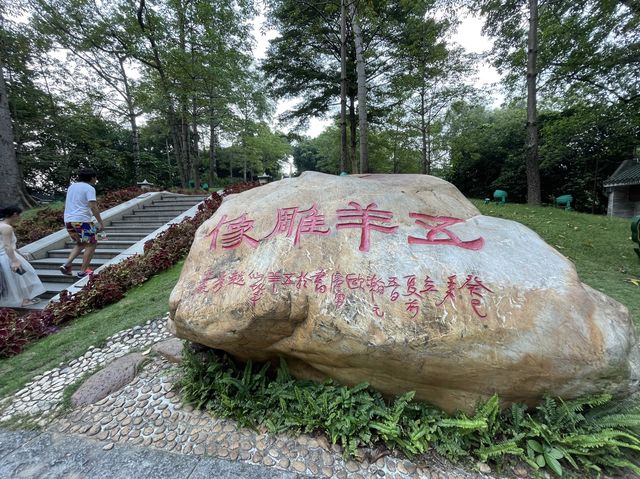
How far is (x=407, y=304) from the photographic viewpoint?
2008mm

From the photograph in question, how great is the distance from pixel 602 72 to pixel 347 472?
1406 cm

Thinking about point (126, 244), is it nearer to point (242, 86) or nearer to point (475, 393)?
point (475, 393)

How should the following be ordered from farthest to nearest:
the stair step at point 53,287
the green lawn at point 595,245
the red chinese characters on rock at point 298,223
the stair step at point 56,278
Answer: the stair step at point 56,278, the stair step at point 53,287, the green lawn at point 595,245, the red chinese characters on rock at point 298,223

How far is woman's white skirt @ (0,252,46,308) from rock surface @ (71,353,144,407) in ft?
10.7

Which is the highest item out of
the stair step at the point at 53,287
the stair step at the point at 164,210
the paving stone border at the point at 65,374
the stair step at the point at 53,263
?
the stair step at the point at 164,210

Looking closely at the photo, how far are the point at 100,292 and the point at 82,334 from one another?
1106 millimetres

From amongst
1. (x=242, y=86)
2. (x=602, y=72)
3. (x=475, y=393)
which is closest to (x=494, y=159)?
(x=602, y=72)

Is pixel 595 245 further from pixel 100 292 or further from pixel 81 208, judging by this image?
pixel 81 208

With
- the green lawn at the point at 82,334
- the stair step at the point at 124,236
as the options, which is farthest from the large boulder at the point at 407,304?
the stair step at the point at 124,236

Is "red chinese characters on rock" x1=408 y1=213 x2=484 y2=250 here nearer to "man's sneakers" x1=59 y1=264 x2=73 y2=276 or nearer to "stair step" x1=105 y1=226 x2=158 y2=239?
"man's sneakers" x1=59 y1=264 x2=73 y2=276

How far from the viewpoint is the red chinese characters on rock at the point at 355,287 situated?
6.54 feet

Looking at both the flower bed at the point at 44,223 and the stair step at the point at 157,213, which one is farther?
the stair step at the point at 157,213

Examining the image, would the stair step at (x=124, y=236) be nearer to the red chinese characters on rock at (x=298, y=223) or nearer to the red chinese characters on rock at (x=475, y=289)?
the red chinese characters on rock at (x=298, y=223)

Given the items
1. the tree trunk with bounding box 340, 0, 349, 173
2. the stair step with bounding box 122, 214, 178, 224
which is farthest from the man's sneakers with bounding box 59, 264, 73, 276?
the tree trunk with bounding box 340, 0, 349, 173
